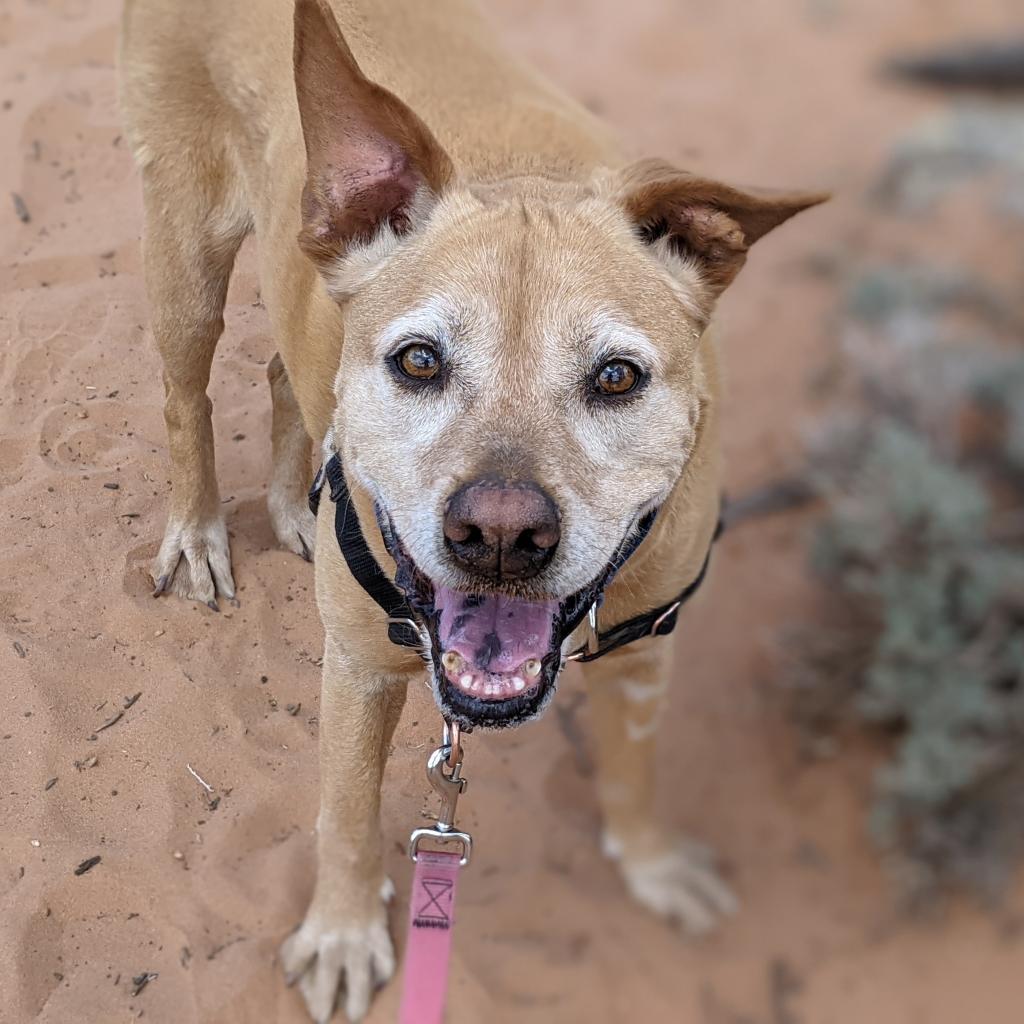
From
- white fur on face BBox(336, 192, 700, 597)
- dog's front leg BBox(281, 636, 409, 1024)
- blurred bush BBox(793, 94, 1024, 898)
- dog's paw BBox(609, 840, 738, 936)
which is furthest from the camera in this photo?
blurred bush BBox(793, 94, 1024, 898)

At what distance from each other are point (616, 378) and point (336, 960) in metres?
1.56

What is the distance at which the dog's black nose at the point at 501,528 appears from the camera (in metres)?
1.65

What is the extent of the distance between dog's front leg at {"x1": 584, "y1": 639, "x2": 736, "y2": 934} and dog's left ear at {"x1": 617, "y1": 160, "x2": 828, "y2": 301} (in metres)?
0.88

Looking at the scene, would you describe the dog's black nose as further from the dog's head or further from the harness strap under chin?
the harness strap under chin

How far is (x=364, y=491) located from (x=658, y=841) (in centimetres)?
178

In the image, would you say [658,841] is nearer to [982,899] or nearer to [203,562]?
[982,899]

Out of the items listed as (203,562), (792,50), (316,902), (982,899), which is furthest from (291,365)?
(792,50)

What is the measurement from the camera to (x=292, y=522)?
243 cm

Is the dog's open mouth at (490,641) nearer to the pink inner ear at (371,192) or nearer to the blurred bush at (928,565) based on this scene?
the pink inner ear at (371,192)

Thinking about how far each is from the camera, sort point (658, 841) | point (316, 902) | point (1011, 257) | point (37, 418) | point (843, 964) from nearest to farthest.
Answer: point (37, 418) < point (316, 902) < point (658, 841) < point (843, 964) < point (1011, 257)

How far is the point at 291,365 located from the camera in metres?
2.58

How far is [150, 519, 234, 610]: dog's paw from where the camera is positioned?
7.07ft

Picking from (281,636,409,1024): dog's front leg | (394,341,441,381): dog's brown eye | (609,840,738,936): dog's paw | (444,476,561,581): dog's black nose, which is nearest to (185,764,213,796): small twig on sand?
(281,636,409,1024): dog's front leg

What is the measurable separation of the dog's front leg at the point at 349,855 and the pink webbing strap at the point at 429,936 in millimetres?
188
